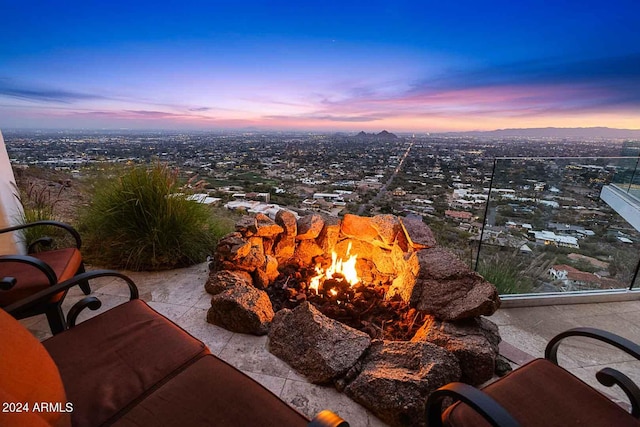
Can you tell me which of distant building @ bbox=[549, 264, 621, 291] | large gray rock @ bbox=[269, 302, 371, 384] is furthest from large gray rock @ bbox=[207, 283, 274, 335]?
distant building @ bbox=[549, 264, 621, 291]

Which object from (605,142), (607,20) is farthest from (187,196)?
(607,20)

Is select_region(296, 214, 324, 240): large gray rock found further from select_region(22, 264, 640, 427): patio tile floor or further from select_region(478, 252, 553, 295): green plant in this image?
select_region(478, 252, 553, 295): green plant

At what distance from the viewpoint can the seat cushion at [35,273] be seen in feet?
5.59

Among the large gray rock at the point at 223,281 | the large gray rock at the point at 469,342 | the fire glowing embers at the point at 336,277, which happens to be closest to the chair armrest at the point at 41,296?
Result: the large gray rock at the point at 223,281

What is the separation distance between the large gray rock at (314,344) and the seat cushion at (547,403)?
70 centimetres

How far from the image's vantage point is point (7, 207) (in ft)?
8.79

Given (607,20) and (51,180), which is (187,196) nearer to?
(51,180)

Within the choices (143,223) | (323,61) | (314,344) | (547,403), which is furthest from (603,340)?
(323,61)

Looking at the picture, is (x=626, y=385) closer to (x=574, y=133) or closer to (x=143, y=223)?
(x=574, y=133)

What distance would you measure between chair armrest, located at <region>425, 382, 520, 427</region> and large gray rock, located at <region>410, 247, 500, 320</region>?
88 cm

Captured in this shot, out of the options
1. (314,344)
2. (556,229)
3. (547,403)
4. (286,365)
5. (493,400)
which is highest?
(556,229)

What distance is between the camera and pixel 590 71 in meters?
5.34

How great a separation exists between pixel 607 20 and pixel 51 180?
347 inches

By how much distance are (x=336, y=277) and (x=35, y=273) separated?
7.13 ft
